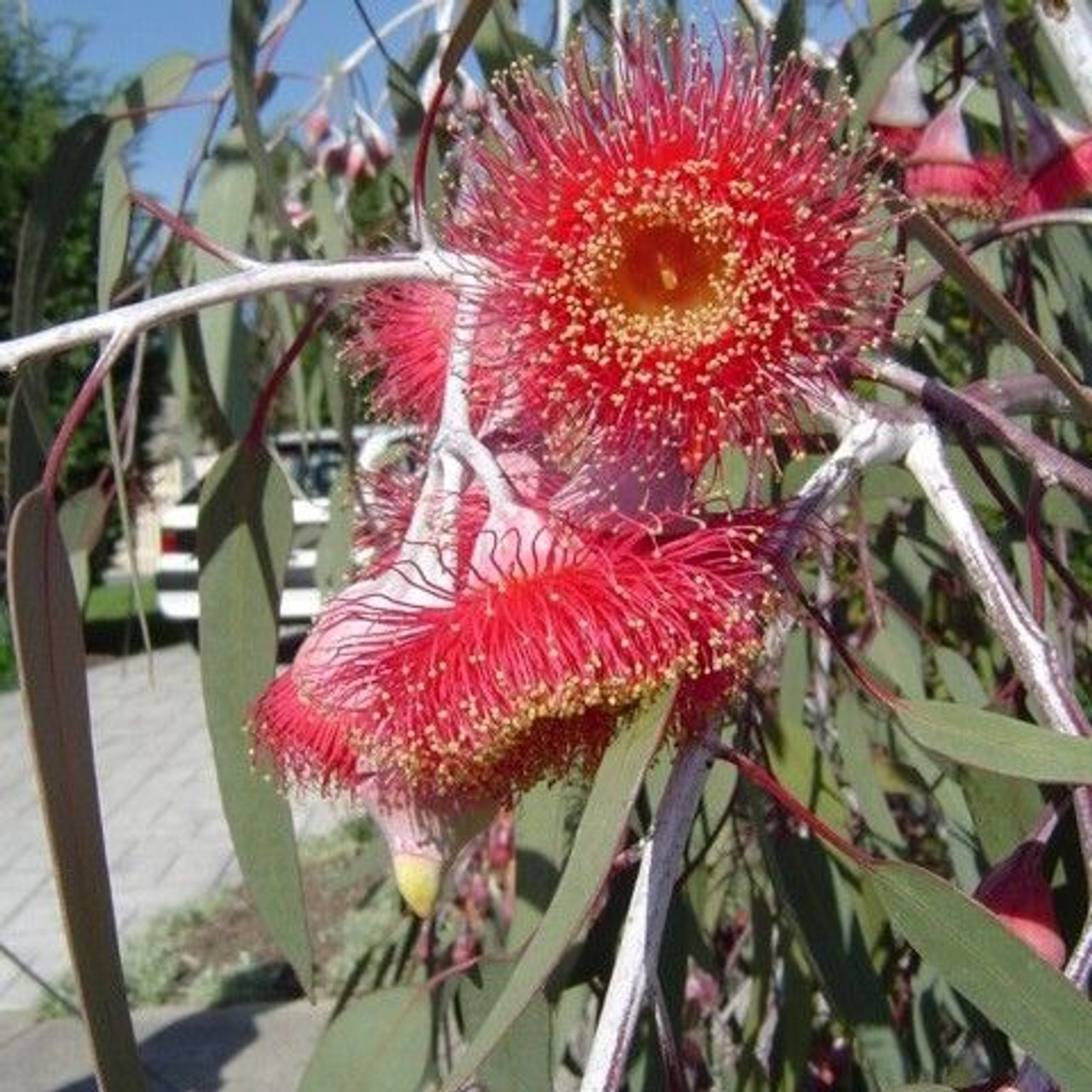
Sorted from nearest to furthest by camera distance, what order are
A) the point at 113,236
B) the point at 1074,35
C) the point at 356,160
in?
the point at 1074,35 → the point at 113,236 → the point at 356,160

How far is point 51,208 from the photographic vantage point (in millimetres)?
1021

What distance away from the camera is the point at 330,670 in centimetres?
61

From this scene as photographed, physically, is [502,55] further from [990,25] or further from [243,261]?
[243,261]

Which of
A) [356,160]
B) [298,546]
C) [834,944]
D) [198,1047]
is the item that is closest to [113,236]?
[834,944]

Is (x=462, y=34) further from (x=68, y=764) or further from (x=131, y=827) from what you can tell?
(x=131, y=827)

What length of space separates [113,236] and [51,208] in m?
0.09

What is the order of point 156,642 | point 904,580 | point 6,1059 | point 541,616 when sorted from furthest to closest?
point 156,642, point 6,1059, point 904,580, point 541,616

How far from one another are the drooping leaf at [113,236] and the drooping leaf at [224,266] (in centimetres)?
6

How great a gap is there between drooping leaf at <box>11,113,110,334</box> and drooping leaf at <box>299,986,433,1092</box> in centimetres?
42

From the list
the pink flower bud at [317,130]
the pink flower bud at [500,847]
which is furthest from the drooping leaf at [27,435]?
the pink flower bud at [500,847]

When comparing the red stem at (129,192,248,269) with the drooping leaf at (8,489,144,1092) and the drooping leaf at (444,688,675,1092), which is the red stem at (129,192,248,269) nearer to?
the drooping leaf at (8,489,144,1092)

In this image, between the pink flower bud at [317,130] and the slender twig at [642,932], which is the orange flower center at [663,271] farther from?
the pink flower bud at [317,130]

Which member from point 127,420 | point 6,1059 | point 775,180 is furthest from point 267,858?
point 6,1059

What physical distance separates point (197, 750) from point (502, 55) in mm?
5713
